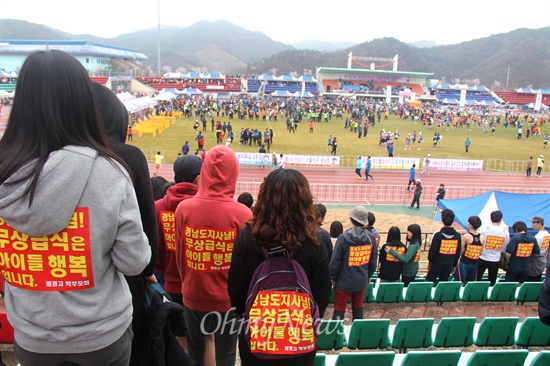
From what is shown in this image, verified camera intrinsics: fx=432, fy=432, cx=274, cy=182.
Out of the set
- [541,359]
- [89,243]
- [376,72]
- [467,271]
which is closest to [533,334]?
[541,359]

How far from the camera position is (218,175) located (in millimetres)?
2889

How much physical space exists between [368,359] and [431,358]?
498mm

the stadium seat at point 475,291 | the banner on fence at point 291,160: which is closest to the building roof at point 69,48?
the banner on fence at point 291,160

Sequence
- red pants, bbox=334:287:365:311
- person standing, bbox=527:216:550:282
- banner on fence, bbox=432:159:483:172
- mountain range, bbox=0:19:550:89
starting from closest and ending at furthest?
red pants, bbox=334:287:365:311, person standing, bbox=527:216:550:282, banner on fence, bbox=432:159:483:172, mountain range, bbox=0:19:550:89

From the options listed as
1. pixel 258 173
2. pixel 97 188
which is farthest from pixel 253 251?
pixel 258 173

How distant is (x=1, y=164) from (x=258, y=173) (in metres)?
19.8

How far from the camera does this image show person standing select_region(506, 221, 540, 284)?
6.86 m

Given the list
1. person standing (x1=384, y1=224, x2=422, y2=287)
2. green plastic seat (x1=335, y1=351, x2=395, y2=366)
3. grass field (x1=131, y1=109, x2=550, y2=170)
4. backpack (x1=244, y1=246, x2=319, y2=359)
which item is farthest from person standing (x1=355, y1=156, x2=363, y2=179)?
backpack (x1=244, y1=246, x2=319, y2=359)

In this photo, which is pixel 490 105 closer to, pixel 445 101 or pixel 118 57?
pixel 445 101

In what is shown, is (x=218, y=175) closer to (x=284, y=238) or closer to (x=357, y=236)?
(x=284, y=238)

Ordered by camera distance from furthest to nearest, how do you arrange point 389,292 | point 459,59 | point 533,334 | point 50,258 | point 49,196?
point 459,59, point 389,292, point 533,334, point 50,258, point 49,196

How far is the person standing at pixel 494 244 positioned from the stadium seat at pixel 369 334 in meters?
3.51

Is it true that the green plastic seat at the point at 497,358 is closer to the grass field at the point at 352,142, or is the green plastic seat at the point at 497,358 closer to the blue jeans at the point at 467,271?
the blue jeans at the point at 467,271

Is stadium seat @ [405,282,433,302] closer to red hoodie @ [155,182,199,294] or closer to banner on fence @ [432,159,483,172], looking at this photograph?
red hoodie @ [155,182,199,294]
